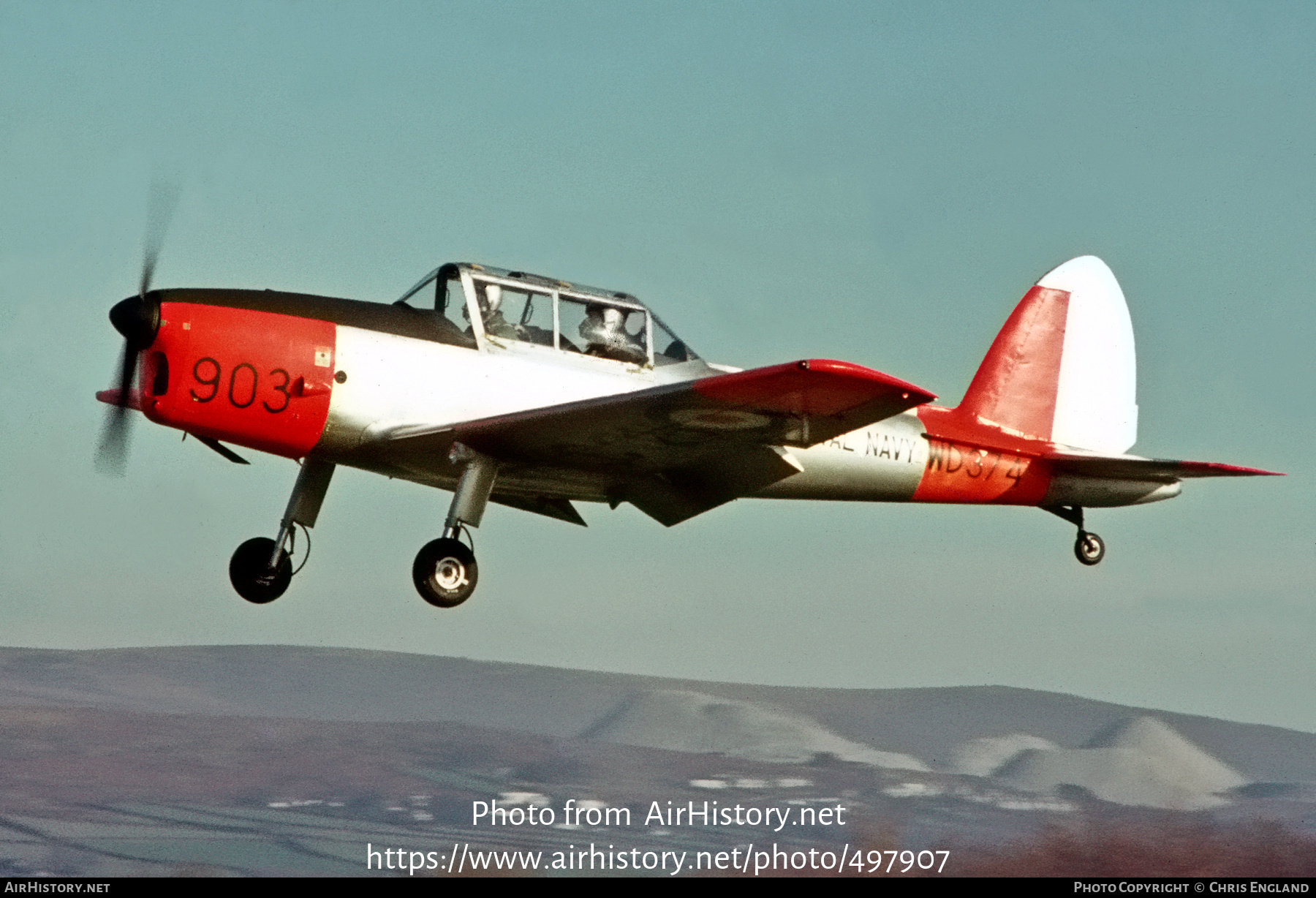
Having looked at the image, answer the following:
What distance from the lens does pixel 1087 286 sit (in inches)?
617

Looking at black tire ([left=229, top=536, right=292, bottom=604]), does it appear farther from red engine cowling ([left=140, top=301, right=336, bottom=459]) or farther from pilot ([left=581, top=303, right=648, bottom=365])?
pilot ([left=581, top=303, right=648, bottom=365])

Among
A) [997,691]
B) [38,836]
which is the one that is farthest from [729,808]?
[38,836]

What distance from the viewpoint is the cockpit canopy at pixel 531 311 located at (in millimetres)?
11188

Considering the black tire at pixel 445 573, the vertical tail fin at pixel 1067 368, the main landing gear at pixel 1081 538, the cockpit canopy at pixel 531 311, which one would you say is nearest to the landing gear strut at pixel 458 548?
the black tire at pixel 445 573

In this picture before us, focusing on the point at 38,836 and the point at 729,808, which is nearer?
the point at 729,808

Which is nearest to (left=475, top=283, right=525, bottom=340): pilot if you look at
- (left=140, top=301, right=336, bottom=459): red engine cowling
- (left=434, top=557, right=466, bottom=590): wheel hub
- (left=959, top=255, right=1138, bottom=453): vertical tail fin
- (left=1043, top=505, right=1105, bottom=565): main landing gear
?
(left=140, top=301, right=336, bottom=459): red engine cowling

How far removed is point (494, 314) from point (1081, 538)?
19.8 feet

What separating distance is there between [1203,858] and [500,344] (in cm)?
1687

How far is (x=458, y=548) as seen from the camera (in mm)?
10812

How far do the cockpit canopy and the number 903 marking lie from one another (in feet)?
4.36

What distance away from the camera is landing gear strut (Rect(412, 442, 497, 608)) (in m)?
10.7

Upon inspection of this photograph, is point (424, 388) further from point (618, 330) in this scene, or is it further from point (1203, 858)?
point (1203, 858)
